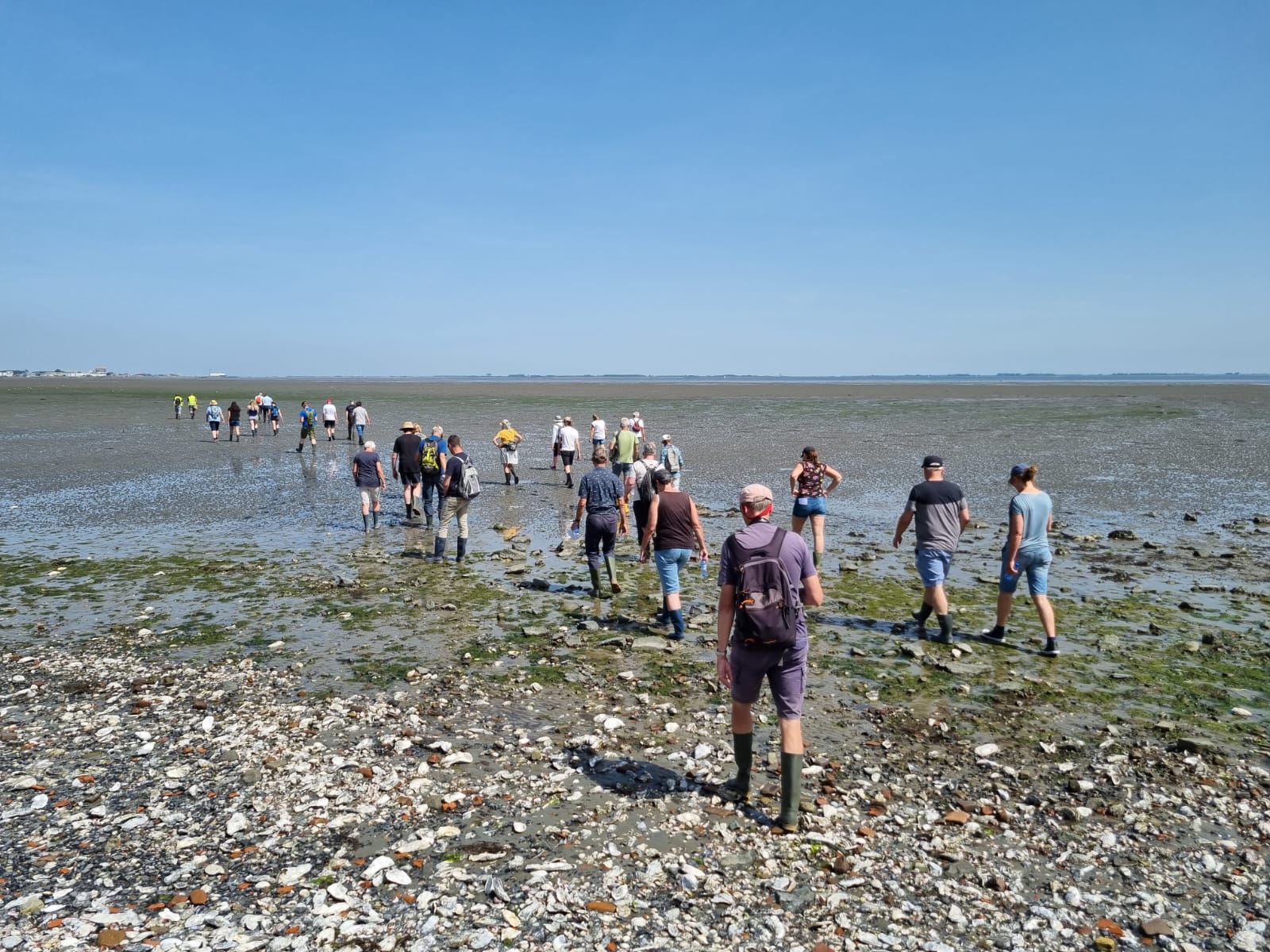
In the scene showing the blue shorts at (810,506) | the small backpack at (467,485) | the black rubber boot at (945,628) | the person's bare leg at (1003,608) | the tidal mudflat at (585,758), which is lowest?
the tidal mudflat at (585,758)

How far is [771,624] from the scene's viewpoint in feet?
19.9

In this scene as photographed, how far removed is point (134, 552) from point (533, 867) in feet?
45.5

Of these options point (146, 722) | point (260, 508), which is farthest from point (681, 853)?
point (260, 508)

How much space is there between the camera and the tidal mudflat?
5.33m

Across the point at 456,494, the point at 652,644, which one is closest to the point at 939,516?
the point at 652,644

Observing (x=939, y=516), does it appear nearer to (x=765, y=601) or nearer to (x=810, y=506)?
(x=810, y=506)

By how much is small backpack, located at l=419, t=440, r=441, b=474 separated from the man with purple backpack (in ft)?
39.8

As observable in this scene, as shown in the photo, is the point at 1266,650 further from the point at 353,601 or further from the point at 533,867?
the point at 353,601

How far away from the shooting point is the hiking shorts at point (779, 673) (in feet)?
20.6

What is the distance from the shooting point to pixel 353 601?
12.7 meters

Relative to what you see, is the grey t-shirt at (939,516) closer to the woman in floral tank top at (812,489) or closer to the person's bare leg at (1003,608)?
the person's bare leg at (1003,608)

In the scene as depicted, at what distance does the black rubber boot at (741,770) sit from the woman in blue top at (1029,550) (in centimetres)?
530

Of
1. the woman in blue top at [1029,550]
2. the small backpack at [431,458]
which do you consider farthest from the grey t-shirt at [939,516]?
the small backpack at [431,458]

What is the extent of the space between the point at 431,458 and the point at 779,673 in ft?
41.4
